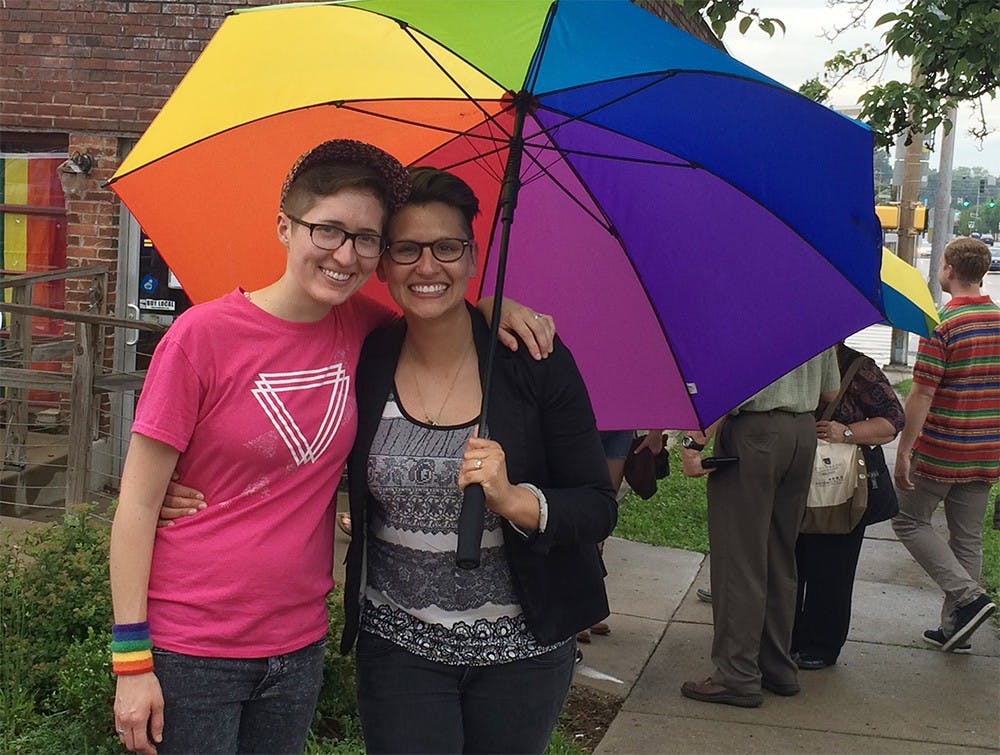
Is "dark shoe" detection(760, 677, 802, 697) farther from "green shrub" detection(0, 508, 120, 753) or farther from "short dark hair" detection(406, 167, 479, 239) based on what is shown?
"short dark hair" detection(406, 167, 479, 239)

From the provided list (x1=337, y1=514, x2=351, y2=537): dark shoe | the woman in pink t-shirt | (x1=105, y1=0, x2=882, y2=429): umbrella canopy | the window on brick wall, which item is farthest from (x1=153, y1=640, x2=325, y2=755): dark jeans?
the window on brick wall

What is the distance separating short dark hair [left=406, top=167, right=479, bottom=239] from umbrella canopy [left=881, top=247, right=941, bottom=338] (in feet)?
10.8

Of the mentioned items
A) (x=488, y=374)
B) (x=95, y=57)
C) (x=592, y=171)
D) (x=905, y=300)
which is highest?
(x=95, y=57)

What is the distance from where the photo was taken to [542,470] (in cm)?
266

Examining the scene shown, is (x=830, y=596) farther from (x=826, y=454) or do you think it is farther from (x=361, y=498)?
(x=361, y=498)

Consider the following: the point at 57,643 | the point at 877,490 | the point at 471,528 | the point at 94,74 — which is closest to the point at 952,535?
the point at 877,490

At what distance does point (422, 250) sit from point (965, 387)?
4.50 metres

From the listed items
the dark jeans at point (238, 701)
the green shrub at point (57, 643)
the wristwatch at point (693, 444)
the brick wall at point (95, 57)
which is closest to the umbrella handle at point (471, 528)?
the dark jeans at point (238, 701)

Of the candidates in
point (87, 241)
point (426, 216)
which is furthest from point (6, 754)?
point (87, 241)

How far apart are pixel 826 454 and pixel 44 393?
6.15 meters

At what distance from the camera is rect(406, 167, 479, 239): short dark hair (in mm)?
2631

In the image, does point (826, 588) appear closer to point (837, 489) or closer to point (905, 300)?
point (837, 489)

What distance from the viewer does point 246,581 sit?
95.7 inches

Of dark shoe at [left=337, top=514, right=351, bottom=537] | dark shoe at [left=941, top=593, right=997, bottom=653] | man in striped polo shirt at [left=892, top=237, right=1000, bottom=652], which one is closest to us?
dark shoe at [left=337, top=514, right=351, bottom=537]
